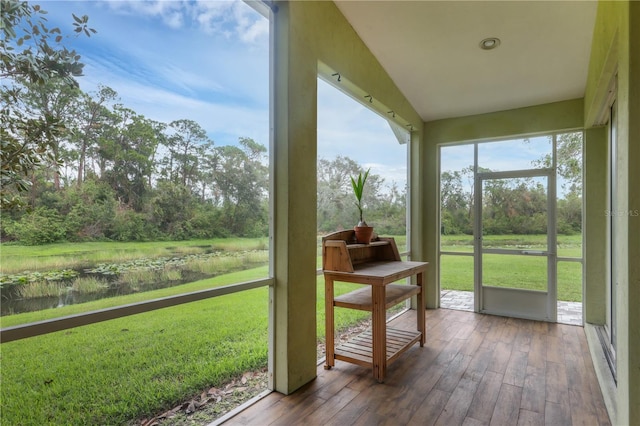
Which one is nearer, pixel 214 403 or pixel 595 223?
pixel 214 403

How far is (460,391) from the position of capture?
2.58 m

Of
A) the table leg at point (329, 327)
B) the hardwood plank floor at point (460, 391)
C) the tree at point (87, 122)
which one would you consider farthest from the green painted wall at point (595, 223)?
the tree at point (87, 122)

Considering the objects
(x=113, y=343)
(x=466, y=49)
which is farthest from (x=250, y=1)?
(x=113, y=343)

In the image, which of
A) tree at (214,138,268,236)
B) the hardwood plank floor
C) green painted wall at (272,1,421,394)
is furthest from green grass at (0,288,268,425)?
tree at (214,138,268,236)

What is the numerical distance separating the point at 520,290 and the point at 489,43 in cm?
312

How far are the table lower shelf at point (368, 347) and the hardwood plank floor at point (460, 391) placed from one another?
0.38ft

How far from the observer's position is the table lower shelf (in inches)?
114

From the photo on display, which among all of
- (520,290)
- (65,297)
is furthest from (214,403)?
(520,290)

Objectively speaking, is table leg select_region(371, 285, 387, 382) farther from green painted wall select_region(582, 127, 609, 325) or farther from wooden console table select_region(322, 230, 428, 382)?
green painted wall select_region(582, 127, 609, 325)

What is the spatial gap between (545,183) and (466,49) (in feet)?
7.21

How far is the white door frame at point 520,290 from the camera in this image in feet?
14.4

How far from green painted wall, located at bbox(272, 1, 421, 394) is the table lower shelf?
1.13 feet

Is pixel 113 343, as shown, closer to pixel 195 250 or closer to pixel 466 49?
pixel 195 250

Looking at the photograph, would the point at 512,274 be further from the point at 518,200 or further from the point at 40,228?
the point at 40,228
